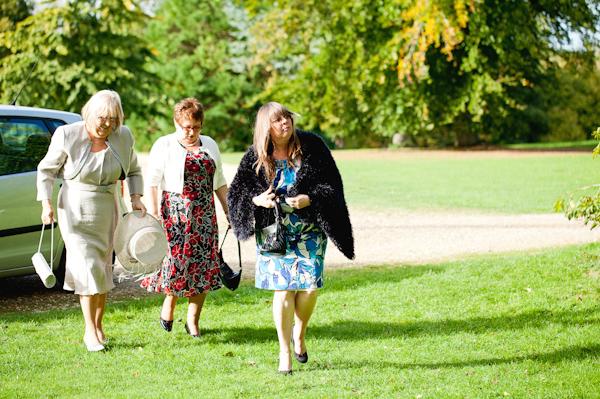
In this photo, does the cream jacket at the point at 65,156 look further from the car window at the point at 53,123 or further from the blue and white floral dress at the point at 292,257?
the car window at the point at 53,123

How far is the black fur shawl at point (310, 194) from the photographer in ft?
13.9

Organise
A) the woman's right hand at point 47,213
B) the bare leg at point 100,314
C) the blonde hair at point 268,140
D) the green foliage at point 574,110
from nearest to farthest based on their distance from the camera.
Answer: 1. the blonde hair at point 268,140
2. the woman's right hand at point 47,213
3. the bare leg at point 100,314
4. the green foliage at point 574,110

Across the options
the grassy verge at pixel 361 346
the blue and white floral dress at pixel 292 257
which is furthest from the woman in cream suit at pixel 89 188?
the blue and white floral dress at pixel 292 257

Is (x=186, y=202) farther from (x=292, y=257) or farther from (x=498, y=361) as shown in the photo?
(x=498, y=361)

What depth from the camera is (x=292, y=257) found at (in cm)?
425

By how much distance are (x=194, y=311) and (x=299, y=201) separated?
1.56 meters

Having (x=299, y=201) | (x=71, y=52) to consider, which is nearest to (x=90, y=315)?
(x=299, y=201)

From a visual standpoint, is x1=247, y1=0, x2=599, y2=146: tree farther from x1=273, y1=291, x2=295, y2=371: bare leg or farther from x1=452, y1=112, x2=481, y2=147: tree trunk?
x1=273, y1=291, x2=295, y2=371: bare leg

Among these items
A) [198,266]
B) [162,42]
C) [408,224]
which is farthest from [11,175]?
[162,42]

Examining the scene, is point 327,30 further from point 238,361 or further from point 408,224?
point 238,361

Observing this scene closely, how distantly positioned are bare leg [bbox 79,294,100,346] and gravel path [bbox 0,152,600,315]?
1.67 metres

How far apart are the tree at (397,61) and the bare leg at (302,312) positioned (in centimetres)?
1778

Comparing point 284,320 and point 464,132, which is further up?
point 464,132

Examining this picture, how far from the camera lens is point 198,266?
4.88m
